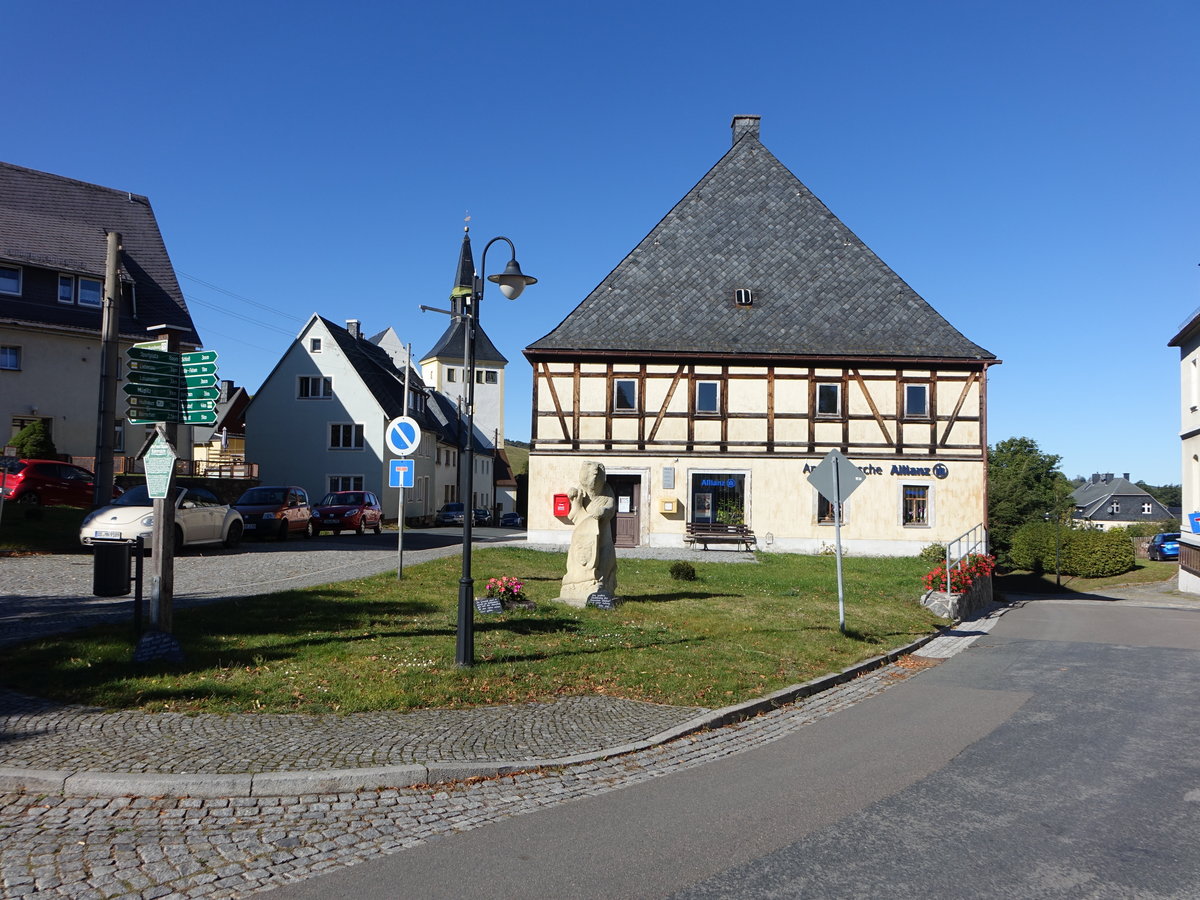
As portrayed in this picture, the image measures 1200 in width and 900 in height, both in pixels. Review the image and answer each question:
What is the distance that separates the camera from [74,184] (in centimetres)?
4053

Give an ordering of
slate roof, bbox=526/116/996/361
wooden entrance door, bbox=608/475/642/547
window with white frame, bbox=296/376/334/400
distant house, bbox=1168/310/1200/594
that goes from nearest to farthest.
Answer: wooden entrance door, bbox=608/475/642/547, slate roof, bbox=526/116/996/361, distant house, bbox=1168/310/1200/594, window with white frame, bbox=296/376/334/400

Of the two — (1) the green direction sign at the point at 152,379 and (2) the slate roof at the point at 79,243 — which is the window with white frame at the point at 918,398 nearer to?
(1) the green direction sign at the point at 152,379

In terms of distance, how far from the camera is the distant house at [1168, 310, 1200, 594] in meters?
34.8

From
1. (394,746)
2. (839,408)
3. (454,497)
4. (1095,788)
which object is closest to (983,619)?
(839,408)

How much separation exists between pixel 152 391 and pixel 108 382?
10845 mm

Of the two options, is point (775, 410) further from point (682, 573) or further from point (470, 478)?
point (470, 478)

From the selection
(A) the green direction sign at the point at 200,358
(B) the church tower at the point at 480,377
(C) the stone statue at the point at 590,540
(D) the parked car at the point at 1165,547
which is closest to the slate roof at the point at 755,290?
(C) the stone statue at the point at 590,540

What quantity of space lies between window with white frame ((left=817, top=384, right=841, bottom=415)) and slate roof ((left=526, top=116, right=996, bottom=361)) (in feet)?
3.72

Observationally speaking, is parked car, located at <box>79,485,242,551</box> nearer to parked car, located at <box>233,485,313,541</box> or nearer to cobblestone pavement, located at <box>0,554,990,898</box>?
parked car, located at <box>233,485,313,541</box>

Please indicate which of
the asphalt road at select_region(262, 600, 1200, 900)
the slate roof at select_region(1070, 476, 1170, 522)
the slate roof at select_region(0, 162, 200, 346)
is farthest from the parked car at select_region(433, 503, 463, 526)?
the slate roof at select_region(1070, 476, 1170, 522)

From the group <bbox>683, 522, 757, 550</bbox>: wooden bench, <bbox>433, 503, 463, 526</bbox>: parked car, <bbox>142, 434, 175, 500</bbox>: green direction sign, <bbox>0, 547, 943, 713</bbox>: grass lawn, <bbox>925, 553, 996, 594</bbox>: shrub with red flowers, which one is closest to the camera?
<bbox>0, 547, 943, 713</bbox>: grass lawn

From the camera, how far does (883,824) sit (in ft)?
19.5

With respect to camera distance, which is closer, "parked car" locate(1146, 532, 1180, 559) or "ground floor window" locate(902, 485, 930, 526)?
"ground floor window" locate(902, 485, 930, 526)

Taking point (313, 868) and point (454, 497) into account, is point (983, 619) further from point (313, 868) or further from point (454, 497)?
point (454, 497)
